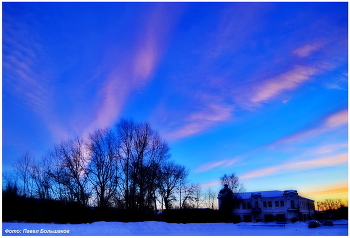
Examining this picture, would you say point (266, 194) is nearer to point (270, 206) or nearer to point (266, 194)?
point (266, 194)

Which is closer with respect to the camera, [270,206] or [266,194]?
[270,206]

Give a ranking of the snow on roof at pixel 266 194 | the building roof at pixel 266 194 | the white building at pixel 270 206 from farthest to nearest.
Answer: the snow on roof at pixel 266 194, the building roof at pixel 266 194, the white building at pixel 270 206

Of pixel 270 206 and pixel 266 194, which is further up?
pixel 266 194

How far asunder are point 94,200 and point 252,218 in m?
35.3

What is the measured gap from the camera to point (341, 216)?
56406mm

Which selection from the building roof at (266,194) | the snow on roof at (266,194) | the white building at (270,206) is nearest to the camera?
the white building at (270,206)

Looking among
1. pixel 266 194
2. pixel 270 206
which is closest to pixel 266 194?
pixel 266 194

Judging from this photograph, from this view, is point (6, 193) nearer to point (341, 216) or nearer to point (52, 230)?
point (52, 230)

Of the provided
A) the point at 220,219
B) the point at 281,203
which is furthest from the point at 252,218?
the point at 220,219

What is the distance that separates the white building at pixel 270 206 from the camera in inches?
2117

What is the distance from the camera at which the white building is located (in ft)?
176

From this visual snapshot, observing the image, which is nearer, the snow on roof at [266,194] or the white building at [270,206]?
the white building at [270,206]

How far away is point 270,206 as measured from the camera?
56.5m

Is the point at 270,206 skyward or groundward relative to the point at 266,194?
groundward
